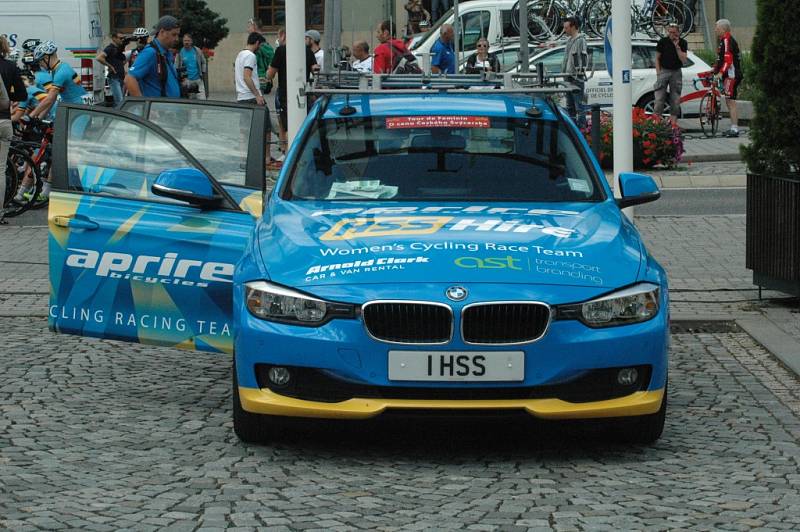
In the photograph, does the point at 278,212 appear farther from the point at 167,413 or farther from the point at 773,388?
the point at 773,388

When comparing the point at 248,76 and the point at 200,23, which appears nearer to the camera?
the point at 248,76

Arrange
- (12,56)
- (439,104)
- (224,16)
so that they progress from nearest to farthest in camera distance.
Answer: (439,104)
(12,56)
(224,16)

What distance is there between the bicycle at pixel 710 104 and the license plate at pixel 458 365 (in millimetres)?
19275

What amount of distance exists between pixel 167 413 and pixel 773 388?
3.09m

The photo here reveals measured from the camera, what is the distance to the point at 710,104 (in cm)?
2512

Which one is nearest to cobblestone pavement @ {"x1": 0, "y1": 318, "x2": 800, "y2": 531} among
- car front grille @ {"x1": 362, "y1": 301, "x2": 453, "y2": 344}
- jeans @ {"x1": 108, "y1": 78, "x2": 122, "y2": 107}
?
car front grille @ {"x1": 362, "y1": 301, "x2": 453, "y2": 344}

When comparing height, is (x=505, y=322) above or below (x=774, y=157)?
below

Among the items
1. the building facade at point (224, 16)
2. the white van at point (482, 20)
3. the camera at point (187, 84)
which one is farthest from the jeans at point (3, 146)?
the building facade at point (224, 16)

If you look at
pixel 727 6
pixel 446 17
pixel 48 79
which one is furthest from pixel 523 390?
pixel 727 6

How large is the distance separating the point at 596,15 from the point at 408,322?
86.1 ft

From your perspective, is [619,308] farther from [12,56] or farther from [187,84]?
[187,84]

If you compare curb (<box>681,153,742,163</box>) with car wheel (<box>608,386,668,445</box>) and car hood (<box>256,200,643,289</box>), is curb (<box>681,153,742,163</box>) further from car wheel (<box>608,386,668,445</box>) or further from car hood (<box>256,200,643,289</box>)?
car wheel (<box>608,386,668,445</box>)

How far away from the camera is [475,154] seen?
7734 mm

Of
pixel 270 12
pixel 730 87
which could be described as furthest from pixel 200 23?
pixel 730 87
